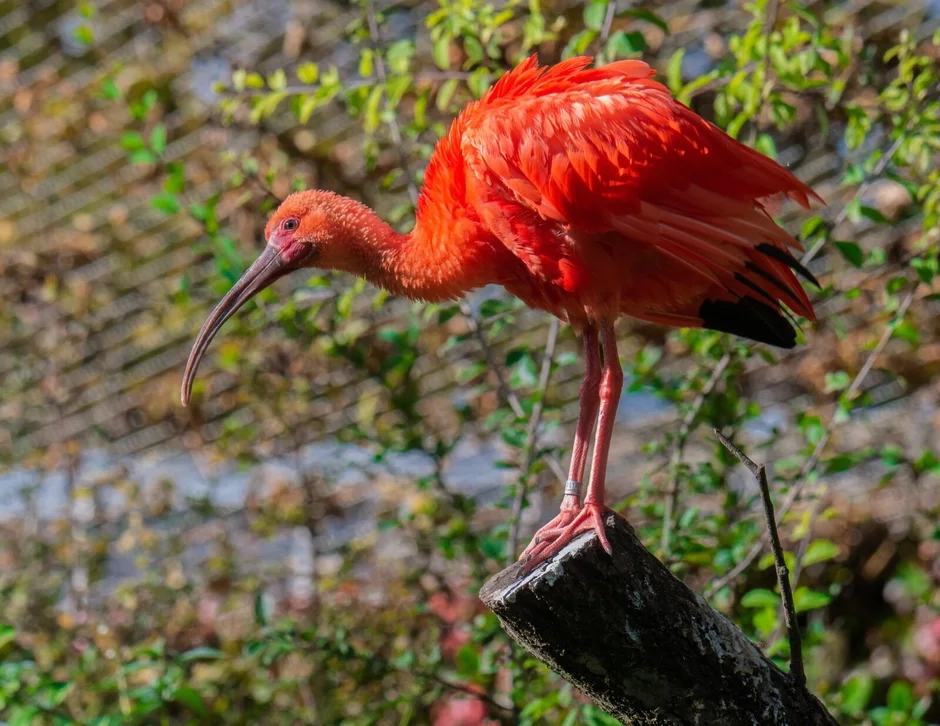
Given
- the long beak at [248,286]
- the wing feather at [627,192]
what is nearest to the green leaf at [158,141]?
the long beak at [248,286]

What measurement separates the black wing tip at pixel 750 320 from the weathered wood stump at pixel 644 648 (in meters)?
0.96

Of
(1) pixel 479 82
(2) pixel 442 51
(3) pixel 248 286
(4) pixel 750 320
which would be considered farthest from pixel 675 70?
(3) pixel 248 286

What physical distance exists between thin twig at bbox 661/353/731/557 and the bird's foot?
79 centimetres

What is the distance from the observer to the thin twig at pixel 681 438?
3.23 metres

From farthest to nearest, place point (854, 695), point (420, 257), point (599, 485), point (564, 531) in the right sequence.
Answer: point (854, 695), point (420, 257), point (599, 485), point (564, 531)

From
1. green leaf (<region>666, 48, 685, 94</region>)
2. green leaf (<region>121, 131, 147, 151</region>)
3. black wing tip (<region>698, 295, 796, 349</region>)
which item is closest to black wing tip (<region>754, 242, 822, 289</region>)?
black wing tip (<region>698, 295, 796, 349</region>)

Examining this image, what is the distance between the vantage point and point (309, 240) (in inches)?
117

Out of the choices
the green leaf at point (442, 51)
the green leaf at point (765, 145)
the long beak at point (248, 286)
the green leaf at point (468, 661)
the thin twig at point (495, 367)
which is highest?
the green leaf at point (442, 51)

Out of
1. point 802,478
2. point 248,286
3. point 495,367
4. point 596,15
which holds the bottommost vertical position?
point 802,478

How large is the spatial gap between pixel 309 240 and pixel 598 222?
0.81 m

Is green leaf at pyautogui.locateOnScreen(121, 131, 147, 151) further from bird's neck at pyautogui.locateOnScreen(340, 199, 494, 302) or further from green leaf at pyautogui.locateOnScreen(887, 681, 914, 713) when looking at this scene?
green leaf at pyautogui.locateOnScreen(887, 681, 914, 713)

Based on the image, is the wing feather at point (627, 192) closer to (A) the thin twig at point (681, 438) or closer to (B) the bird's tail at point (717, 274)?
(B) the bird's tail at point (717, 274)

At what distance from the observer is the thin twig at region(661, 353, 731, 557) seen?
10.6 ft

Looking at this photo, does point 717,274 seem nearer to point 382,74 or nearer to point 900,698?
point 382,74
